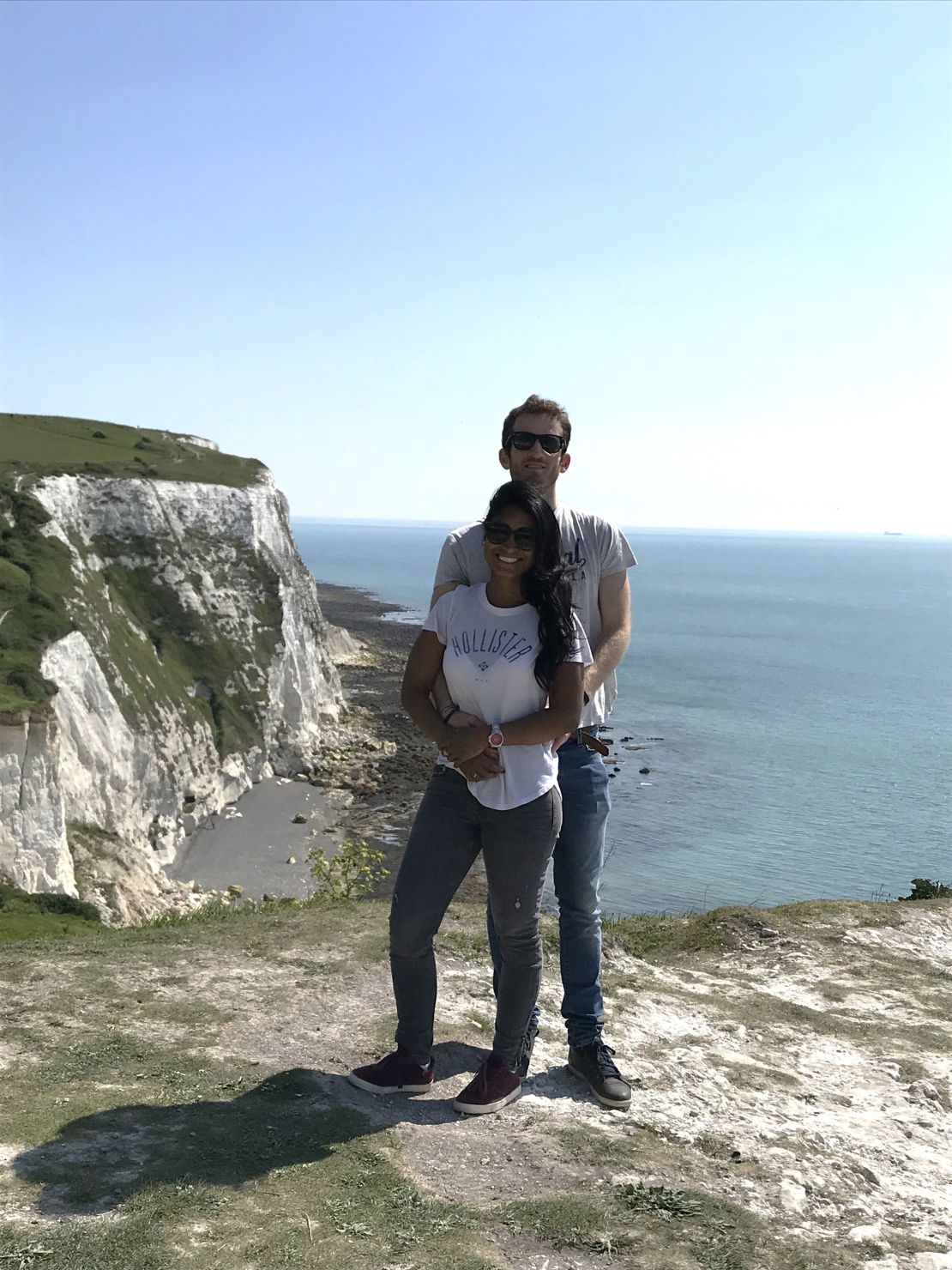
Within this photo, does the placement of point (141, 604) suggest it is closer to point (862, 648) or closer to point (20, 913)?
point (20, 913)

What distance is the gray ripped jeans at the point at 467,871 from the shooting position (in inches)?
199

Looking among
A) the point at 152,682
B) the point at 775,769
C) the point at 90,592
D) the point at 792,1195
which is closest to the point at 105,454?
the point at 90,592

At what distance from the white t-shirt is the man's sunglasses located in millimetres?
334

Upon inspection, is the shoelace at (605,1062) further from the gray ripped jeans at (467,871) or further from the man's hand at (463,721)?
the man's hand at (463,721)

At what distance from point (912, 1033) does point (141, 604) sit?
40.9 metres

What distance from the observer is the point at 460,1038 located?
6.52 meters

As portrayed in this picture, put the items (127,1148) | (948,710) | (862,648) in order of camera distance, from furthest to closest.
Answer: (862,648) < (948,710) < (127,1148)

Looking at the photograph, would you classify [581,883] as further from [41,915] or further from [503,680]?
[41,915]

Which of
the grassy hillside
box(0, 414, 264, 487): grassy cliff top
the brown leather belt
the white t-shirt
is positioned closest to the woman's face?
the white t-shirt

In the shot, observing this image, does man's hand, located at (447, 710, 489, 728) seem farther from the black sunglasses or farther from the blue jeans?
the black sunglasses

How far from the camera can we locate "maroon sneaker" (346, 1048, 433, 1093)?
553cm

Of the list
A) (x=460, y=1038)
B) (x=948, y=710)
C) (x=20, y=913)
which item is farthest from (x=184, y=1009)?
(x=948, y=710)

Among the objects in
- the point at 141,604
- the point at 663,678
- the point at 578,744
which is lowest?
the point at 663,678

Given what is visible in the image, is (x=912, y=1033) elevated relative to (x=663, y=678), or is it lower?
elevated
